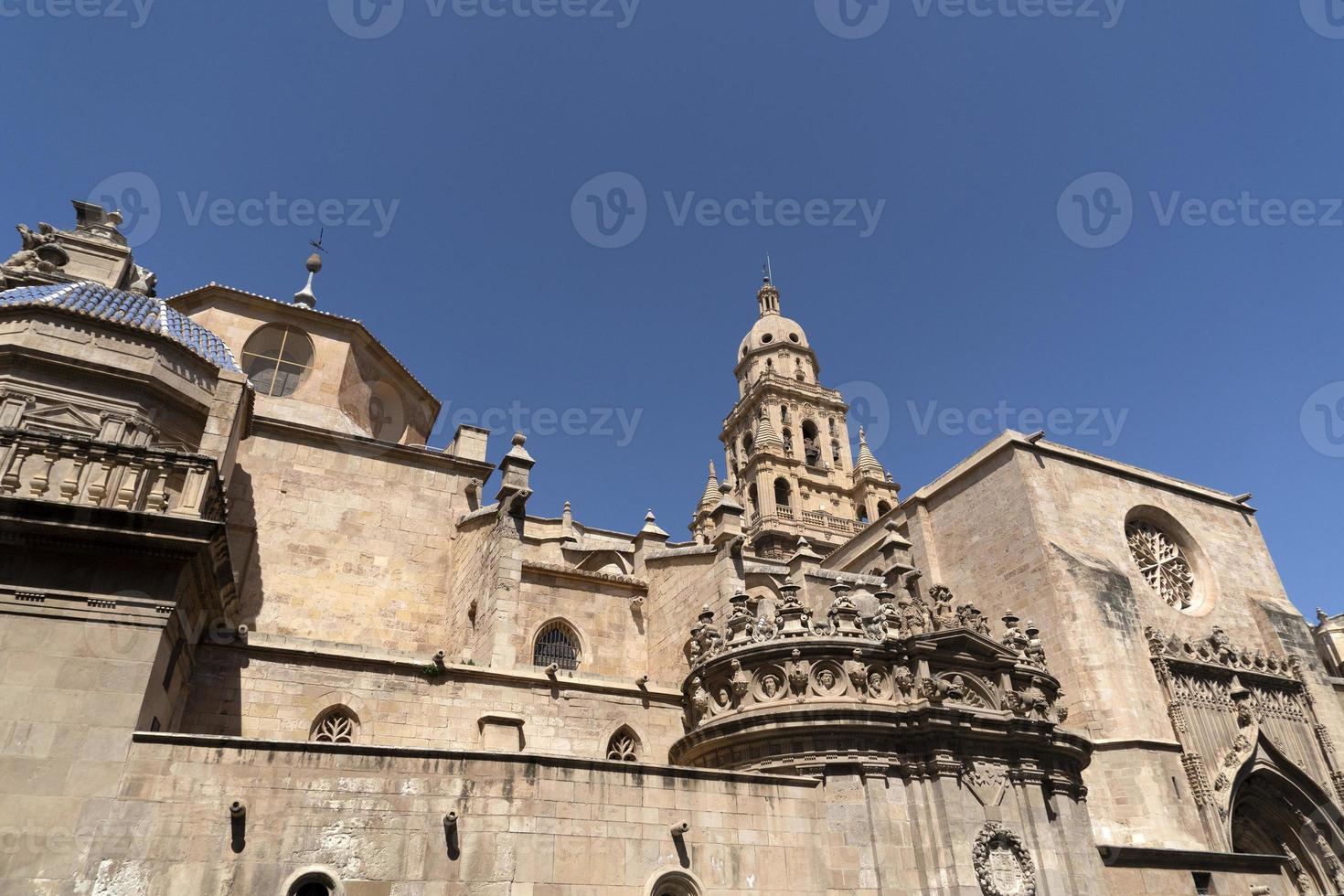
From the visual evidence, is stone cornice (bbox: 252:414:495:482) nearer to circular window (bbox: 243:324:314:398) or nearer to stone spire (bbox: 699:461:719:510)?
circular window (bbox: 243:324:314:398)

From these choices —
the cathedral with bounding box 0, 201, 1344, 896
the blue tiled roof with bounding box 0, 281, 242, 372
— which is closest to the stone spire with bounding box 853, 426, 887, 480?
the cathedral with bounding box 0, 201, 1344, 896

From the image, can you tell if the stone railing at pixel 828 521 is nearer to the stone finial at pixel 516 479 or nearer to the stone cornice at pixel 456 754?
the stone finial at pixel 516 479

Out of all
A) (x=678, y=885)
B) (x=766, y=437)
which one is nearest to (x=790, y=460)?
(x=766, y=437)

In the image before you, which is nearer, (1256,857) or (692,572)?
(1256,857)

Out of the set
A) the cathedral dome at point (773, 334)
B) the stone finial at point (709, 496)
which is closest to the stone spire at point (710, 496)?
the stone finial at point (709, 496)

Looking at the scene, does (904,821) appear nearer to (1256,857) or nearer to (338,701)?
(338,701)

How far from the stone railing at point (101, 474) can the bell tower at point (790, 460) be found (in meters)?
39.5

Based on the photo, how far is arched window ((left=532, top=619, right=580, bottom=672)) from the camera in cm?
1970

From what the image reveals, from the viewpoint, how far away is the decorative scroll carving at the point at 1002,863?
11.4m

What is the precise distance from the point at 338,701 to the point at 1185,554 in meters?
25.8

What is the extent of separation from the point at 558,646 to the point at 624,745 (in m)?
4.13

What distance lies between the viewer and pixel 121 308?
16.3 metres

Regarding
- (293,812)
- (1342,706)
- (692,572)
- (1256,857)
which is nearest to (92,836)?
A: (293,812)

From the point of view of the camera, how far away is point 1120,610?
22.3 m
